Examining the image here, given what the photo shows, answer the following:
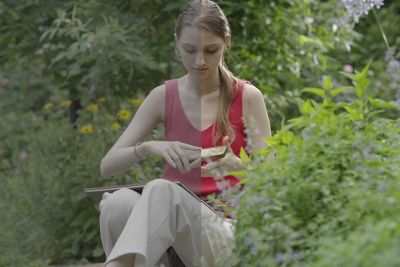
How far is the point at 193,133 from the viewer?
3404 mm

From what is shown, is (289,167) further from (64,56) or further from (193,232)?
(64,56)

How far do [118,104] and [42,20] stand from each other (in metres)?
0.64

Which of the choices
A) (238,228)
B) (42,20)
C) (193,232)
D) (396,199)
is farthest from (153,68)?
(396,199)

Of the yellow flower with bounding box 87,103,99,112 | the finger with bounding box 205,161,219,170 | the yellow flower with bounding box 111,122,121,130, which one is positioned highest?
the finger with bounding box 205,161,219,170

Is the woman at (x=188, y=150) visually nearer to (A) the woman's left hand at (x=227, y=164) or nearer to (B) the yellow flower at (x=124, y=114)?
(A) the woman's left hand at (x=227, y=164)

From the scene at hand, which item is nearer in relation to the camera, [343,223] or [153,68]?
[343,223]

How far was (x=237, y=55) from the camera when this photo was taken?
5.44 m

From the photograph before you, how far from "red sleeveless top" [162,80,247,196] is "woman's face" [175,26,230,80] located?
0.16 metres

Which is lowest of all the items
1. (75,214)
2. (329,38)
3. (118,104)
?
(75,214)

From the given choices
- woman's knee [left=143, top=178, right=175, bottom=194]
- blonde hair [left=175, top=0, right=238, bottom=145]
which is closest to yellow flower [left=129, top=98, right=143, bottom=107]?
blonde hair [left=175, top=0, right=238, bottom=145]

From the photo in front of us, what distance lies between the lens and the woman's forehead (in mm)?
3262

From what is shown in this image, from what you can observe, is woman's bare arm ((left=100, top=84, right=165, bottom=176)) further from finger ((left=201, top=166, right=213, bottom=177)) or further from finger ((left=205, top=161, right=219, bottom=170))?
finger ((left=205, top=161, right=219, bottom=170))

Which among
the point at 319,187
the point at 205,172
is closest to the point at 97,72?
the point at 205,172

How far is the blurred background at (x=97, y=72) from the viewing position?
5180 mm
